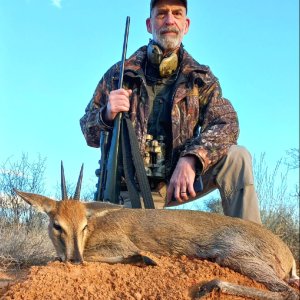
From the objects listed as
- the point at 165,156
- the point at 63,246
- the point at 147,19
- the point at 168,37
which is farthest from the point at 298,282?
the point at 147,19

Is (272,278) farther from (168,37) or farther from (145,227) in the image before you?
(168,37)

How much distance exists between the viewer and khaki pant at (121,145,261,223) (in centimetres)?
549

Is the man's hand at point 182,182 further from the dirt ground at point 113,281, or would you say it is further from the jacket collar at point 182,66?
the jacket collar at point 182,66

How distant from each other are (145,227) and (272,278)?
1121 millimetres

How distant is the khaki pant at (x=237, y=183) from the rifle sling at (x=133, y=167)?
90cm

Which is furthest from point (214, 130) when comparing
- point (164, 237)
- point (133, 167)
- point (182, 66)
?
point (164, 237)

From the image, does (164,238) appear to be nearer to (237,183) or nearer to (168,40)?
(237,183)

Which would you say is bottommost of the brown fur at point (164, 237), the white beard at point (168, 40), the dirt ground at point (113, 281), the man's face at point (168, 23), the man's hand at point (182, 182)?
the dirt ground at point (113, 281)

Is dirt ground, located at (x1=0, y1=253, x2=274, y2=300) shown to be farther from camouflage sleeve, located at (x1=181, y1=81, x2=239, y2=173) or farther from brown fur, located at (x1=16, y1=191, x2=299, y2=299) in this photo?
camouflage sleeve, located at (x1=181, y1=81, x2=239, y2=173)

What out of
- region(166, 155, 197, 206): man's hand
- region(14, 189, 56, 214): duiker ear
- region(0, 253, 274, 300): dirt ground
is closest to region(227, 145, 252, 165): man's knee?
region(166, 155, 197, 206): man's hand

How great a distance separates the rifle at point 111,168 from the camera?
544 cm

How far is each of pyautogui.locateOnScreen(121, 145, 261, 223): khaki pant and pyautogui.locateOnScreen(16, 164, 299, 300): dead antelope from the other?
40.7 inches

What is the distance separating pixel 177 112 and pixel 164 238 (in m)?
2.36

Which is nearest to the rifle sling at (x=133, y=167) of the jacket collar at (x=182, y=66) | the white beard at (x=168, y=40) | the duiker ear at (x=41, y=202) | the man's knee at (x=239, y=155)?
the jacket collar at (x=182, y=66)
